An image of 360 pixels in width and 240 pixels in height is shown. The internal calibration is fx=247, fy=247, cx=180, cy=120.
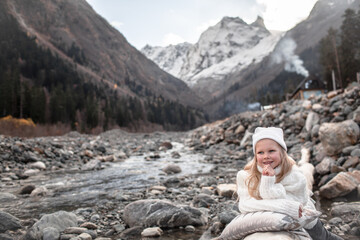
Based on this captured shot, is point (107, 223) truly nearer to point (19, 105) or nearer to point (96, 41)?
point (19, 105)

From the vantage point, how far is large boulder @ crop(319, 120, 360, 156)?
5727 millimetres

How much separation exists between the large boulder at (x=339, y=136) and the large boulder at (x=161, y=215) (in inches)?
155

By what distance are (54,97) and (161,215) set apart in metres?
55.1

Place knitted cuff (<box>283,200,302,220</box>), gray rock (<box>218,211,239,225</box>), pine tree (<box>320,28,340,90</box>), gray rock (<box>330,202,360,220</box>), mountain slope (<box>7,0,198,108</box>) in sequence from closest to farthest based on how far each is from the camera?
knitted cuff (<box>283,200,302,220</box>) < gray rock (<box>218,211,239,225</box>) < gray rock (<box>330,202,360,220</box>) < pine tree (<box>320,28,340,90</box>) < mountain slope (<box>7,0,198,108</box>)

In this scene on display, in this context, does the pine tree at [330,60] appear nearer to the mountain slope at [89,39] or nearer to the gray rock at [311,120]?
the gray rock at [311,120]

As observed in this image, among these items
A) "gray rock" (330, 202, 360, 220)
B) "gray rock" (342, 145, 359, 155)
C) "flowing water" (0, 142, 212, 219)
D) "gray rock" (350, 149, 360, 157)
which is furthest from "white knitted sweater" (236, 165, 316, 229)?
"gray rock" (342, 145, 359, 155)

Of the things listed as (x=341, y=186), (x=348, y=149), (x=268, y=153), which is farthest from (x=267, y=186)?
(x=348, y=149)

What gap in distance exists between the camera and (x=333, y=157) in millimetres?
5789

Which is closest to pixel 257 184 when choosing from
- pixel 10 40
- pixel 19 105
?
pixel 19 105

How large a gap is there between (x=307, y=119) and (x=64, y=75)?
79963 millimetres

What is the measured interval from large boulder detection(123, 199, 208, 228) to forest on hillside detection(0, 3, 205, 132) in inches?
1823

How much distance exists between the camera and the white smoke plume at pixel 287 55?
429 feet

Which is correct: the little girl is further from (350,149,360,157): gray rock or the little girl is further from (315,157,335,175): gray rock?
(350,149,360,157): gray rock

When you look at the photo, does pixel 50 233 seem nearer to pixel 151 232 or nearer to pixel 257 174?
pixel 151 232
